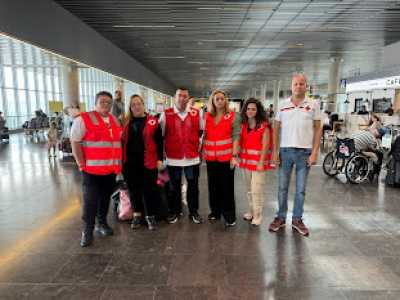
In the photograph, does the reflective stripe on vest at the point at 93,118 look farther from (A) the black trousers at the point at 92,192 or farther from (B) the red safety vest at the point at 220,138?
(B) the red safety vest at the point at 220,138

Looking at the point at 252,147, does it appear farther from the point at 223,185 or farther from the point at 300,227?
the point at 300,227

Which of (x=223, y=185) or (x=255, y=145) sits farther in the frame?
(x=223, y=185)

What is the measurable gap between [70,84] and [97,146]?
24.7 feet

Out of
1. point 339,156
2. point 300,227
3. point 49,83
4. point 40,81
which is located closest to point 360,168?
point 339,156

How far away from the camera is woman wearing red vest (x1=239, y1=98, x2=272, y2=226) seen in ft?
11.8

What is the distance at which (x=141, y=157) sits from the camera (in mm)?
3600

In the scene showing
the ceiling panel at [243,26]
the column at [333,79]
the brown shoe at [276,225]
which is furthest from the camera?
the column at [333,79]

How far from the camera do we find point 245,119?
3713 millimetres

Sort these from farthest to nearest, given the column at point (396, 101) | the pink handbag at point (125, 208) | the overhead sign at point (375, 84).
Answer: the column at point (396, 101) → the overhead sign at point (375, 84) → the pink handbag at point (125, 208)

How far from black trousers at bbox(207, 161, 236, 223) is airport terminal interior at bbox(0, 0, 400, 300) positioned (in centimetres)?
14

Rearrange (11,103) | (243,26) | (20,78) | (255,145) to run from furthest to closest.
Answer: (20,78) → (11,103) → (243,26) → (255,145)

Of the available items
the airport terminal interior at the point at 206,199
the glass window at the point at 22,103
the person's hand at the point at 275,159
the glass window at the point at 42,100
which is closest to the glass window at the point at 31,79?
the glass window at the point at 22,103

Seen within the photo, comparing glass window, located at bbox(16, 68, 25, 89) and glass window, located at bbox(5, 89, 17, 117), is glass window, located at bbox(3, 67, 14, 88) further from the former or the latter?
glass window, located at bbox(16, 68, 25, 89)

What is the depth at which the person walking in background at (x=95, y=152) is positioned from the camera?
3168mm
